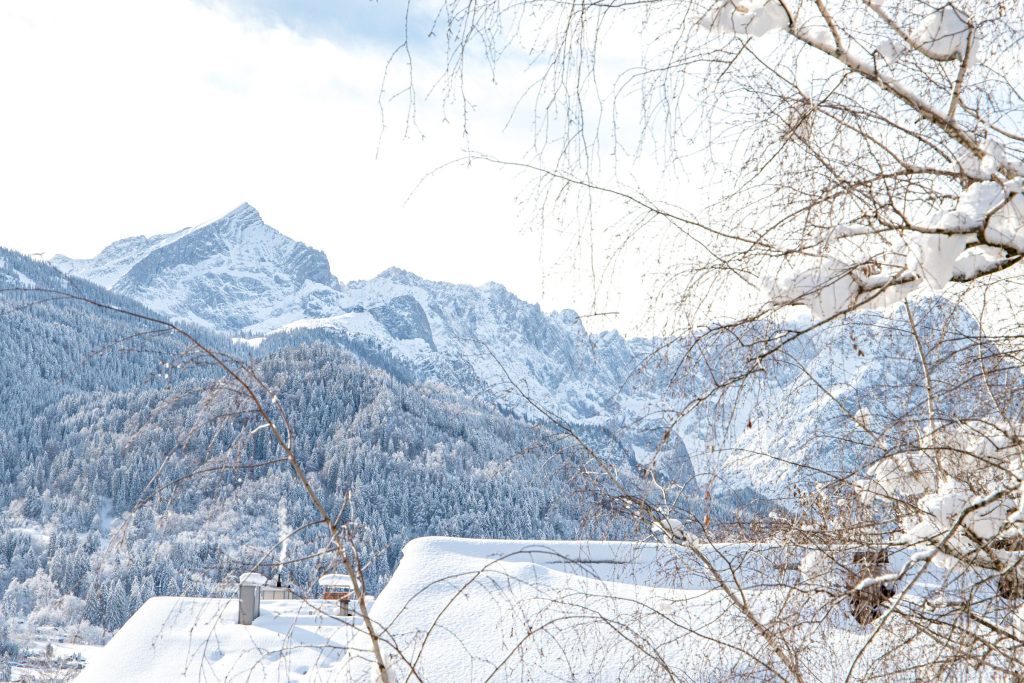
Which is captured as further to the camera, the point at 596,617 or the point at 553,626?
the point at 553,626

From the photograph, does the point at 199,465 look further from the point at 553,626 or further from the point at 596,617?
the point at 553,626

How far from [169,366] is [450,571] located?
399 centimetres

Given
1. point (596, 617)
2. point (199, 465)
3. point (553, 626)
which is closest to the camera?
point (199, 465)

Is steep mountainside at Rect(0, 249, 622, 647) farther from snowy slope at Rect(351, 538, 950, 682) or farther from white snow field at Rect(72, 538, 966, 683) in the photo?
snowy slope at Rect(351, 538, 950, 682)


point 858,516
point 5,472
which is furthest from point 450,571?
point 5,472

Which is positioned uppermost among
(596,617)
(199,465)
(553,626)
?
(199,465)

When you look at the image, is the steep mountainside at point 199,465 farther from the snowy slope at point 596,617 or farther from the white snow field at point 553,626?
the snowy slope at point 596,617

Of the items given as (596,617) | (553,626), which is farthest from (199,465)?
(553,626)

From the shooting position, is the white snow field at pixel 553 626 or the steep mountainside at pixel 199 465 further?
the white snow field at pixel 553 626

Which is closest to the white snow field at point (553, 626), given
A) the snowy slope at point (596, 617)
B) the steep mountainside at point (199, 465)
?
the snowy slope at point (596, 617)

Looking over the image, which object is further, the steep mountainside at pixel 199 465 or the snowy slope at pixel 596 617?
the snowy slope at pixel 596 617

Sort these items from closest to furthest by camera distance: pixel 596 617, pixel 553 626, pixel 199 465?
pixel 199 465 → pixel 596 617 → pixel 553 626

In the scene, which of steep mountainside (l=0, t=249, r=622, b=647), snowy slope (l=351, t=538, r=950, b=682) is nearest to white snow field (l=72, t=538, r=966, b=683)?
snowy slope (l=351, t=538, r=950, b=682)

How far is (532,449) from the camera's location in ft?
6.98
